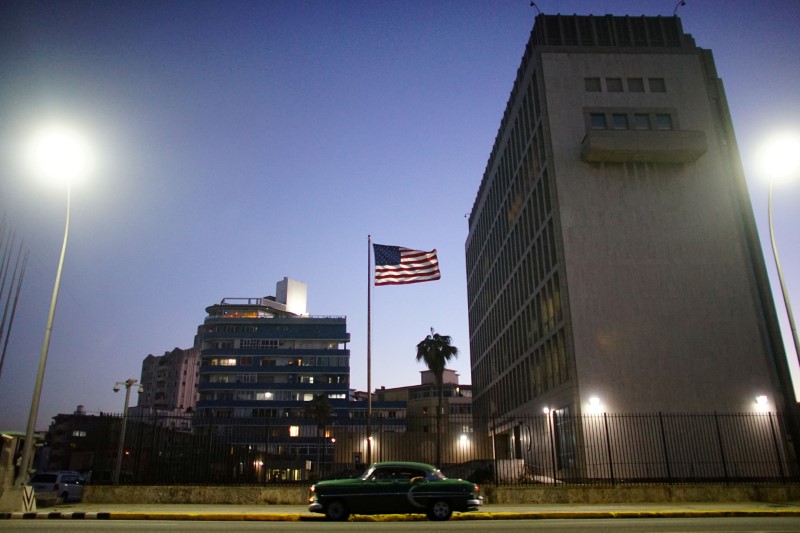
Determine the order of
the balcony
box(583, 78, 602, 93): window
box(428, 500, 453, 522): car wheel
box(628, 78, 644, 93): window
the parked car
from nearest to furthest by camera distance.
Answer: box(428, 500, 453, 522): car wheel
the parked car
the balcony
box(628, 78, 644, 93): window
box(583, 78, 602, 93): window

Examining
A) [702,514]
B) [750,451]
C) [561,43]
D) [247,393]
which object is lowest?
[702,514]

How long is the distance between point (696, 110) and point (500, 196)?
21364 mm

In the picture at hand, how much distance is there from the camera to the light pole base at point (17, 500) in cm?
1752

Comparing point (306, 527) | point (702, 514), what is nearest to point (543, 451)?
point (702, 514)

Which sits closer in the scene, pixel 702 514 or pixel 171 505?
pixel 702 514

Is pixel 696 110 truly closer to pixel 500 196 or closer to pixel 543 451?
pixel 500 196

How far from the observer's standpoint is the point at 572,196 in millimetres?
39906

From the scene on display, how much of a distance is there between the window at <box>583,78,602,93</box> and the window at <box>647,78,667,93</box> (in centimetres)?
367

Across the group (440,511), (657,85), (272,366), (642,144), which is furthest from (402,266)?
(272,366)

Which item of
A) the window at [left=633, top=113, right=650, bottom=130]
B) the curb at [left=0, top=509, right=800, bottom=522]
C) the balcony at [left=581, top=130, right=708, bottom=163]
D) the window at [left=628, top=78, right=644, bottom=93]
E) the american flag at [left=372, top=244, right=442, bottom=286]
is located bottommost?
the curb at [left=0, top=509, right=800, bottom=522]

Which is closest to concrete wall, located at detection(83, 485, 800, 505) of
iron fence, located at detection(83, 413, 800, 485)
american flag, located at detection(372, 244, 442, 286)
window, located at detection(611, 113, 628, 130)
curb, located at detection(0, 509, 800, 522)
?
iron fence, located at detection(83, 413, 800, 485)

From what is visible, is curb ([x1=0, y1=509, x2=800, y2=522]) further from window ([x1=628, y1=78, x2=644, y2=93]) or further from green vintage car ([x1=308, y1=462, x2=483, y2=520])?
window ([x1=628, y1=78, x2=644, y2=93])

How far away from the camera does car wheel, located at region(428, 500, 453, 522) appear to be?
1569 centimetres

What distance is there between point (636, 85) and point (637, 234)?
11.7 meters
